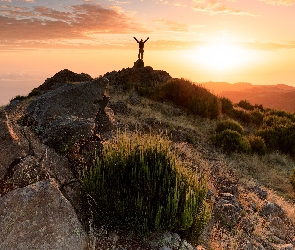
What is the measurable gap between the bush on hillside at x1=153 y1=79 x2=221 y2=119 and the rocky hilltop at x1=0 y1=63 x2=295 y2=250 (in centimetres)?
958

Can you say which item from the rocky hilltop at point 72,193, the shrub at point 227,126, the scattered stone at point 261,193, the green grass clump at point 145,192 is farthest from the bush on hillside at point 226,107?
the green grass clump at point 145,192

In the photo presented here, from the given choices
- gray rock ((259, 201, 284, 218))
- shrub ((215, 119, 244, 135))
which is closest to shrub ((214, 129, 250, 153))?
shrub ((215, 119, 244, 135))

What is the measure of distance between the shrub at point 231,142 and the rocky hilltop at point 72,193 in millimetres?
4302

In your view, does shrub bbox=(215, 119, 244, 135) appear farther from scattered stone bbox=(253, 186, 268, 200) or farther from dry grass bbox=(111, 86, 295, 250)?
scattered stone bbox=(253, 186, 268, 200)

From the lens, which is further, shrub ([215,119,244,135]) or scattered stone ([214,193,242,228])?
shrub ([215,119,244,135])

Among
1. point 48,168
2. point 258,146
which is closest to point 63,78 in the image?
point 258,146

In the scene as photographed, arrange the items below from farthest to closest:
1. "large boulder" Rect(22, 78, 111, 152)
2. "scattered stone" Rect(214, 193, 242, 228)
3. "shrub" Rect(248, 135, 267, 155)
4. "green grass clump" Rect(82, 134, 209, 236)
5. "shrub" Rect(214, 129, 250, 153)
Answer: "shrub" Rect(248, 135, 267, 155) < "shrub" Rect(214, 129, 250, 153) < "scattered stone" Rect(214, 193, 242, 228) < "large boulder" Rect(22, 78, 111, 152) < "green grass clump" Rect(82, 134, 209, 236)

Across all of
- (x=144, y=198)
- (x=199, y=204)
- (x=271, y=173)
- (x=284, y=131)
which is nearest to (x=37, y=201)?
(x=144, y=198)

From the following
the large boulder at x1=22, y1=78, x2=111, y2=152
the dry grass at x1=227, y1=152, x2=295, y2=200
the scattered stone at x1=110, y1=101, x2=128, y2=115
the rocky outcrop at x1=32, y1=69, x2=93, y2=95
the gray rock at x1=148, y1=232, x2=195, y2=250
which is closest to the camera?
the gray rock at x1=148, y1=232, x2=195, y2=250

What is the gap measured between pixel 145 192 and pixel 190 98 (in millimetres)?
18023

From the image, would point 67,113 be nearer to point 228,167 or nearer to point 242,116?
point 228,167

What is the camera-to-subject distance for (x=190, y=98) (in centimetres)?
2288

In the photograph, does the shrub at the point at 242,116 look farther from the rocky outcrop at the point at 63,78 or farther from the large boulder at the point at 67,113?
the large boulder at the point at 67,113

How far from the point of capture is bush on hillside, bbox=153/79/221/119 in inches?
856
